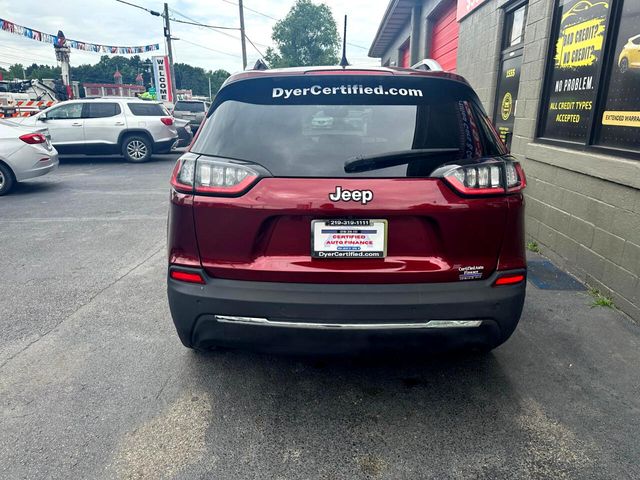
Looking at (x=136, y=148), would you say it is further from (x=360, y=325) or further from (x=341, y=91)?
(x=360, y=325)

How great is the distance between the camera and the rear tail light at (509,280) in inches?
91.6

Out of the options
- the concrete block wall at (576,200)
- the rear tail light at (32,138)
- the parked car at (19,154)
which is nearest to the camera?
the concrete block wall at (576,200)

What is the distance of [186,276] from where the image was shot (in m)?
2.35

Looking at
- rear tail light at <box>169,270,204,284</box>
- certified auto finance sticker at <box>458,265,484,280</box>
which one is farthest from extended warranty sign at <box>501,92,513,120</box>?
rear tail light at <box>169,270,204,284</box>

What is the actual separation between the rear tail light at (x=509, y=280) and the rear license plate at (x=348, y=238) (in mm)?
594

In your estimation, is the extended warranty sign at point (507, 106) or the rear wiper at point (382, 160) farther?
the extended warranty sign at point (507, 106)

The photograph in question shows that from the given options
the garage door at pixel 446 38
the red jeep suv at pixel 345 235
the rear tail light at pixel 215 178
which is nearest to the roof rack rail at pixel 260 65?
the red jeep suv at pixel 345 235

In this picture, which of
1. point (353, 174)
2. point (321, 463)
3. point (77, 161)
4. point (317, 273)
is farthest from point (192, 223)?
point (77, 161)

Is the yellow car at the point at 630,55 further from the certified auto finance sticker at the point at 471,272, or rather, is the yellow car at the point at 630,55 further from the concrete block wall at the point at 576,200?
the certified auto finance sticker at the point at 471,272

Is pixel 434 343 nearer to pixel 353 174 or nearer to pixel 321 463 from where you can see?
pixel 321 463

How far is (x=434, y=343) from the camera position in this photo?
232 cm

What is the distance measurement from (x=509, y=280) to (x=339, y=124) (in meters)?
1.16

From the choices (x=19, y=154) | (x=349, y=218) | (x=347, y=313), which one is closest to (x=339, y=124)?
(x=349, y=218)

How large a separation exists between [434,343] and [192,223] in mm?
1318
